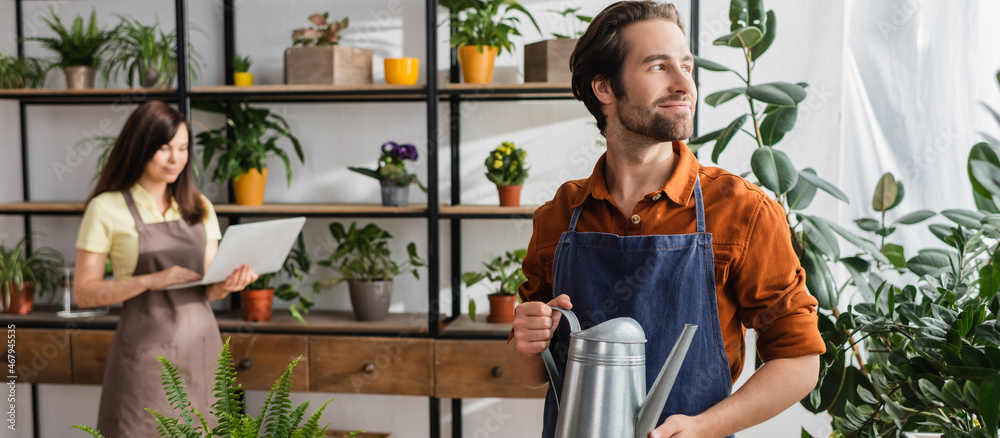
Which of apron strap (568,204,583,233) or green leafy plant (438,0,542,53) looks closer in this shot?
apron strap (568,204,583,233)

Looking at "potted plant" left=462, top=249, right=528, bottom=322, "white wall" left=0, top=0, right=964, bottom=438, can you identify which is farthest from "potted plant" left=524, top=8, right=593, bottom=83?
"potted plant" left=462, top=249, right=528, bottom=322

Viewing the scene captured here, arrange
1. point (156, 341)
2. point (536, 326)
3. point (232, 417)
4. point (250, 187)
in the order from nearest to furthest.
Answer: point (232, 417) → point (536, 326) → point (156, 341) → point (250, 187)

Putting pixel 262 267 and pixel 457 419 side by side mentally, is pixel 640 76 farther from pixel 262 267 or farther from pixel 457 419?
pixel 457 419

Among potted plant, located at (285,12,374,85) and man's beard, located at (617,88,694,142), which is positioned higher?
potted plant, located at (285,12,374,85)

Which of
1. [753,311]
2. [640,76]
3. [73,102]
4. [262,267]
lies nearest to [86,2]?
[73,102]

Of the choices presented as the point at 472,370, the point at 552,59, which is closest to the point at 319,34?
the point at 552,59

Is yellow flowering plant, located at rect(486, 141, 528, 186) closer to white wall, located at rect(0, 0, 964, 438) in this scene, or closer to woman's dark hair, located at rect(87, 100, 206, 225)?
white wall, located at rect(0, 0, 964, 438)

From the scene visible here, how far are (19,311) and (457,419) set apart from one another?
179 cm

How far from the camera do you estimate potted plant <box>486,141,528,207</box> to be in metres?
2.44

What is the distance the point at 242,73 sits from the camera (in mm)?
2586

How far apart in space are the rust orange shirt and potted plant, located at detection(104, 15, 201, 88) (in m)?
2.12

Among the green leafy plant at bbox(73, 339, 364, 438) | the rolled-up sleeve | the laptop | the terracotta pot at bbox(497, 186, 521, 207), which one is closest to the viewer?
the green leafy plant at bbox(73, 339, 364, 438)

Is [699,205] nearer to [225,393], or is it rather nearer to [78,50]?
[225,393]

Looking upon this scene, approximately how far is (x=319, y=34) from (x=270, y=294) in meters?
1.00
